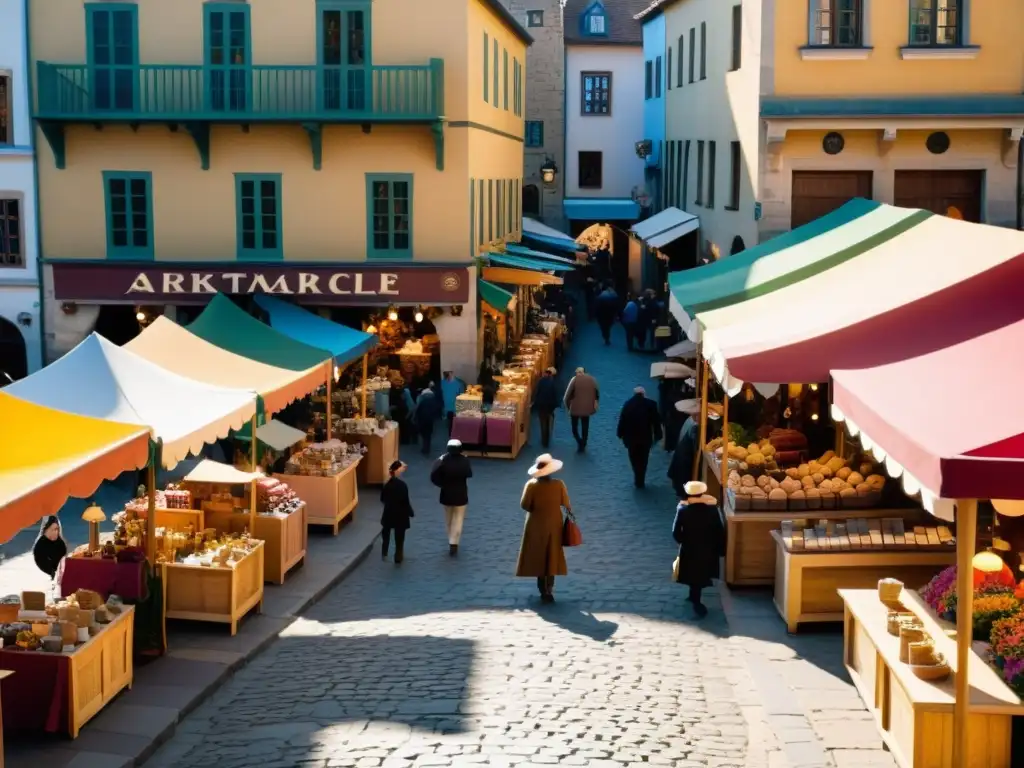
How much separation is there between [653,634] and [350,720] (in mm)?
3953

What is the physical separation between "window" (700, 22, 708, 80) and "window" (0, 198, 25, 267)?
52.2ft

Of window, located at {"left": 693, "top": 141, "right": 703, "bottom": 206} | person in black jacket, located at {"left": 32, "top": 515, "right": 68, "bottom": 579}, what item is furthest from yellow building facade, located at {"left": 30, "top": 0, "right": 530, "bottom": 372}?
person in black jacket, located at {"left": 32, "top": 515, "right": 68, "bottom": 579}

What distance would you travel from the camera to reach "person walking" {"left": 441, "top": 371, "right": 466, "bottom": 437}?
2714cm

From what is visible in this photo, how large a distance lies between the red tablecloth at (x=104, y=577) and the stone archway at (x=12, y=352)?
54.7 ft

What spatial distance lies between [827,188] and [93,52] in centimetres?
1398

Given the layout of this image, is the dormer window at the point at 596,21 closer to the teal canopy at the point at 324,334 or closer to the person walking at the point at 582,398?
the teal canopy at the point at 324,334

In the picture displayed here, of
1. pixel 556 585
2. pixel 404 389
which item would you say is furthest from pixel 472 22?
pixel 556 585

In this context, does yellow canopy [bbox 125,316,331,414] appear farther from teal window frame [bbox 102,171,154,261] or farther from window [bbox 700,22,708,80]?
window [bbox 700,22,708,80]

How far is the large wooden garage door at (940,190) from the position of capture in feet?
83.4

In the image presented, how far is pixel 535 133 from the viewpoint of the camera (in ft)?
183

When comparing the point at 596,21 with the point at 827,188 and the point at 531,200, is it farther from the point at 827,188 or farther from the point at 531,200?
the point at 827,188

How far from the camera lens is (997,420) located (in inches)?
383

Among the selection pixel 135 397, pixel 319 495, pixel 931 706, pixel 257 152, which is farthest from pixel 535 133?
pixel 931 706

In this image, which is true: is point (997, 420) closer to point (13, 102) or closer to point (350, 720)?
point (350, 720)
